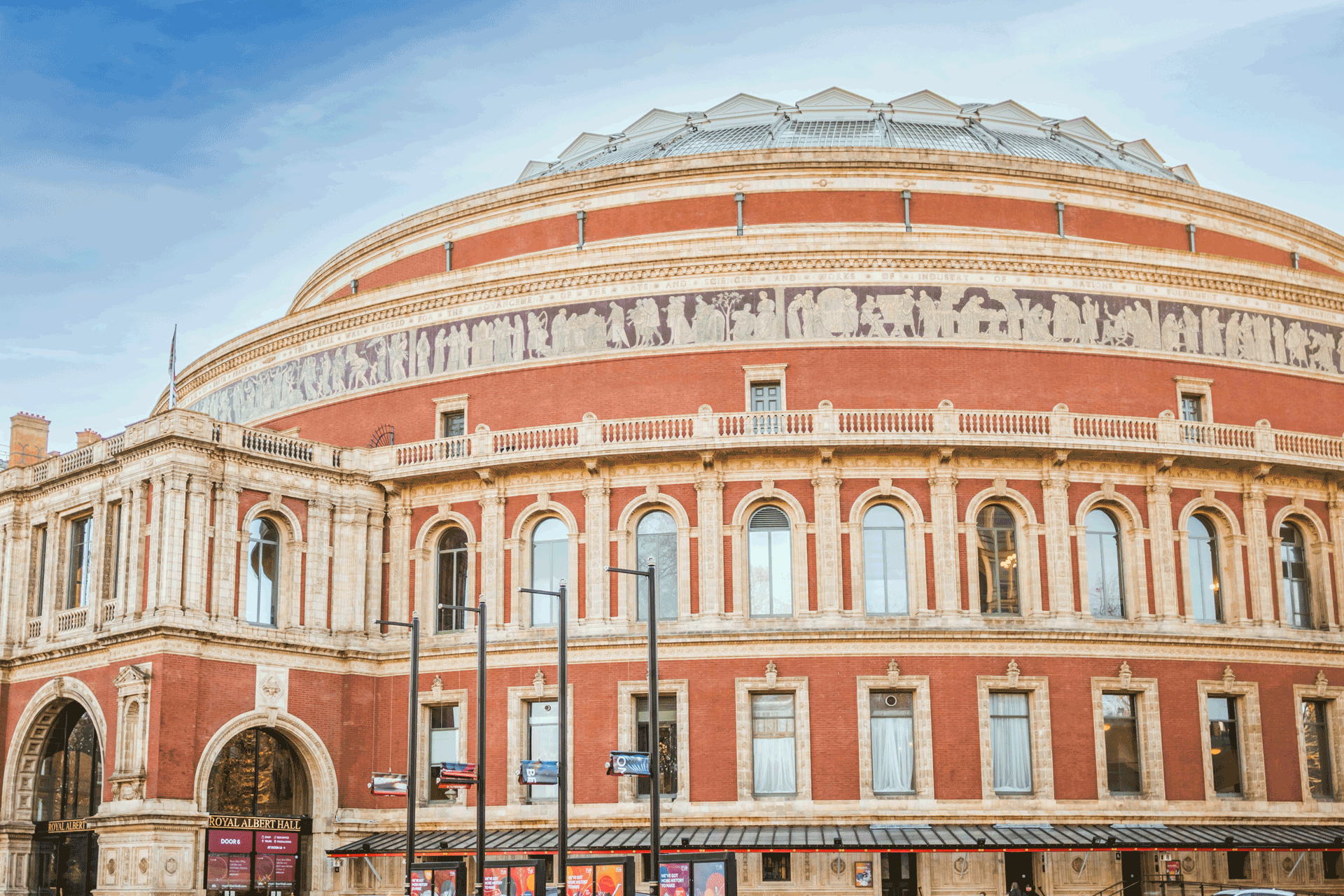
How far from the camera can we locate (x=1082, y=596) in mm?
40719

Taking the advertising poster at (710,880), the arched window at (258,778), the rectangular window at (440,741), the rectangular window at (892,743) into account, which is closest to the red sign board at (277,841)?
the arched window at (258,778)

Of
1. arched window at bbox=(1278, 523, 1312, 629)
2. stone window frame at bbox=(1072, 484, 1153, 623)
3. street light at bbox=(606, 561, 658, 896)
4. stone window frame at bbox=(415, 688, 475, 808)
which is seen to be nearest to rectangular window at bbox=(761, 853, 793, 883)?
stone window frame at bbox=(415, 688, 475, 808)

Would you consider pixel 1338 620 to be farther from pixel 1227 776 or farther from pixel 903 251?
pixel 903 251

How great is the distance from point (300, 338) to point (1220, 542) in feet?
96.5

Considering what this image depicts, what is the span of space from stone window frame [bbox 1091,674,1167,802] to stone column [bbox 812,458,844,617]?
7.37 m

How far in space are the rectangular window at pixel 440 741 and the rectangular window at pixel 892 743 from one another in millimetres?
12076

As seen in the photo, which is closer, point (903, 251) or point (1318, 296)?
point (903, 251)

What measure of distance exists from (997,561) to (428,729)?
1698 cm

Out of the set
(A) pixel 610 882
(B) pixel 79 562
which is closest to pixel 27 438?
(B) pixel 79 562

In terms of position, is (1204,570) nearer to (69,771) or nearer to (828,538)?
(828,538)

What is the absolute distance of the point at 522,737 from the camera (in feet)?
135

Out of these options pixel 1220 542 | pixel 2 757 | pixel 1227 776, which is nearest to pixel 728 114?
pixel 1220 542

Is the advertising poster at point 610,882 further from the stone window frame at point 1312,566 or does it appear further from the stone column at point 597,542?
the stone window frame at point 1312,566

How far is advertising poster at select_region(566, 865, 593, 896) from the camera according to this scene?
36.2m
